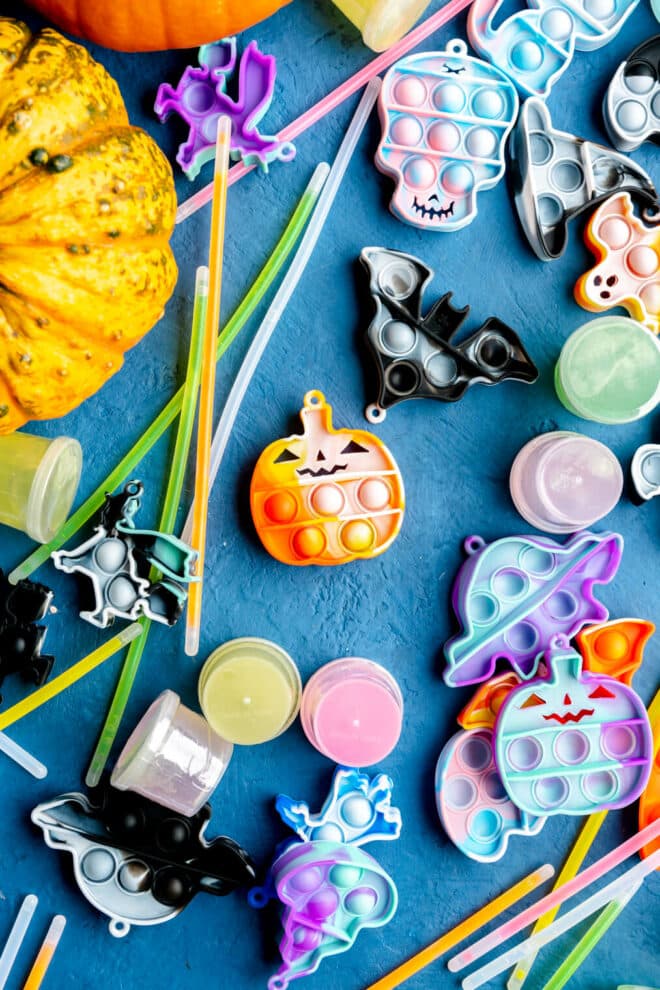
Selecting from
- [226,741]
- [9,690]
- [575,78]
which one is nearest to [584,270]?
[575,78]

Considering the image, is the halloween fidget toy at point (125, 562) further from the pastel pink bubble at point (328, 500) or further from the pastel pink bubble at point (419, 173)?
the pastel pink bubble at point (419, 173)

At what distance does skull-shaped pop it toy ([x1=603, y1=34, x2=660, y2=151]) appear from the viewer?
108 cm

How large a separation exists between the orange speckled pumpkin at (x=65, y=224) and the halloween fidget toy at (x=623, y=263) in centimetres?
50

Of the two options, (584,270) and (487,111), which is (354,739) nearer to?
(584,270)

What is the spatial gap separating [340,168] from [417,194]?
0.09m

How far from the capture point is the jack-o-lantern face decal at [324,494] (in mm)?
1011

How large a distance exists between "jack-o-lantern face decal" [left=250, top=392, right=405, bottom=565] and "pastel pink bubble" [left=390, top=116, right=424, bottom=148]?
0.30m

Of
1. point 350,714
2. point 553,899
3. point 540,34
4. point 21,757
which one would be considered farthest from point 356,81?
point 553,899

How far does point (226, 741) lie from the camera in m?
1.05

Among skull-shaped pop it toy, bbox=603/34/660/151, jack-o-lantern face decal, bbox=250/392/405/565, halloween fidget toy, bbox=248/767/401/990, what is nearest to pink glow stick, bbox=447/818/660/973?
halloween fidget toy, bbox=248/767/401/990

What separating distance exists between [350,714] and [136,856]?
282 mm

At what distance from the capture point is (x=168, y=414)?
1.03m

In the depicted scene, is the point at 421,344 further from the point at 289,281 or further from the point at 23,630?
the point at 23,630

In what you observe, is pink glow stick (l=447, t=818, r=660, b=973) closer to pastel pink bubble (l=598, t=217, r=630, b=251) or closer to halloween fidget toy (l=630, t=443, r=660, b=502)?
halloween fidget toy (l=630, t=443, r=660, b=502)
